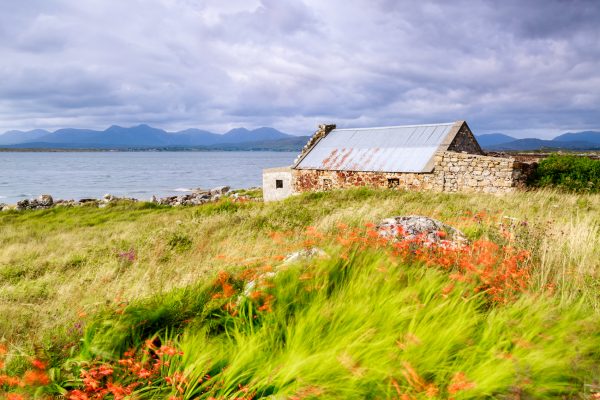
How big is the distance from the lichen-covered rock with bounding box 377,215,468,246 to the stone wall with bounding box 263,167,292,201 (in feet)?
69.4

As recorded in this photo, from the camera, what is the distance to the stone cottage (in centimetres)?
1930

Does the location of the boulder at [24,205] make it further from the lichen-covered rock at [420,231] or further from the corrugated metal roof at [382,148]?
the lichen-covered rock at [420,231]

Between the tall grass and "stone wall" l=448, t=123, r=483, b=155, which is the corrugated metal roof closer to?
"stone wall" l=448, t=123, r=483, b=155

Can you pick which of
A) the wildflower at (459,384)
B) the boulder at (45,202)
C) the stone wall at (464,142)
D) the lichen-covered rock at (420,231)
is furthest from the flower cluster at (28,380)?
the boulder at (45,202)

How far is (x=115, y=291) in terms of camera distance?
542 centimetres

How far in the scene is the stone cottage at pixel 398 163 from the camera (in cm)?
1930

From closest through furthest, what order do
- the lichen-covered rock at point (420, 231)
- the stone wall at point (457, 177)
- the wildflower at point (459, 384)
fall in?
1. the wildflower at point (459, 384)
2. the lichen-covered rock at point (420, 231)
3. the stone wall at point (457, 177)

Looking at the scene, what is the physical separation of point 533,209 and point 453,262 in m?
8.15

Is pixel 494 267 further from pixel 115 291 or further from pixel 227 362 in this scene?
pixel 115 291

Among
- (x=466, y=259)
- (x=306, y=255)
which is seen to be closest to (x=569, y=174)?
(x=466, y=259)

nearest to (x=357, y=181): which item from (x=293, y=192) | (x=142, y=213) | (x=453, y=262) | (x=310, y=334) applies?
(x=293, y=192)

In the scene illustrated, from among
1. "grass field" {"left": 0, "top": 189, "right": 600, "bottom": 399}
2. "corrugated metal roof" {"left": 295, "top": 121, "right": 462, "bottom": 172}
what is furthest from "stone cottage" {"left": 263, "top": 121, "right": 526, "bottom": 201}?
"grass field" {"left": 0, "top": 189, "right": 600, "bottom": 399}

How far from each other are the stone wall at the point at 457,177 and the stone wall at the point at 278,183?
4743 mm

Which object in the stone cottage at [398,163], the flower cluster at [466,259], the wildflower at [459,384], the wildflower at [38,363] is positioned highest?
the stone cottage at [398,163]
